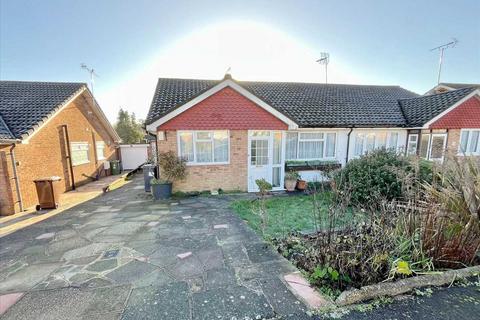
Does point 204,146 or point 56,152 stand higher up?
point 204,146

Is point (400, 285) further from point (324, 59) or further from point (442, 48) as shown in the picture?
point (442, 48)

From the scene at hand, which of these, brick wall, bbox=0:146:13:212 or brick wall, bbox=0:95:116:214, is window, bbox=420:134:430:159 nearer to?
brick wall, bbox=0:95:116:214

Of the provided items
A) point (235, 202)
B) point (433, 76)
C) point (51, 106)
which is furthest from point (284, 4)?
point (433, 76)

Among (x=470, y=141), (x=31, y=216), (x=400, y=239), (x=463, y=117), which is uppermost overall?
(x=463, y=117)

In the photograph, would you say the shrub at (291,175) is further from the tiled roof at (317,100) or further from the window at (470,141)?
the window at (470,141)

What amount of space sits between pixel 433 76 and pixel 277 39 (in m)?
23.4

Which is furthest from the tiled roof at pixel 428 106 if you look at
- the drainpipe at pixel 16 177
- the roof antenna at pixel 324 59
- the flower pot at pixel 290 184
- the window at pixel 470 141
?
the drainpipe at pixel 16 177

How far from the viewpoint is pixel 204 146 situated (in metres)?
9.45

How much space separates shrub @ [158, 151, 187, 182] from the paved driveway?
9.06 ft

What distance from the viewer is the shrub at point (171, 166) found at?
347 inches

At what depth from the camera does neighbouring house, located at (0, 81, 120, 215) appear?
7.82 meters

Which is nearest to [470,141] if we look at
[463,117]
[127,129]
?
[463,117]

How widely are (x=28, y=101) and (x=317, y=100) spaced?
16.3 meters

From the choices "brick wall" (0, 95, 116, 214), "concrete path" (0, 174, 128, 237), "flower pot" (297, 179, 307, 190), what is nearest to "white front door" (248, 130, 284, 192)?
"flower pot" (297, 179, 307, 190)
